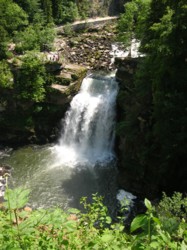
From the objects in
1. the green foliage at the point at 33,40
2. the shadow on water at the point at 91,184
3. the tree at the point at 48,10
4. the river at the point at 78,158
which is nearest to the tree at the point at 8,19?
the green foliage at the point at 33,40

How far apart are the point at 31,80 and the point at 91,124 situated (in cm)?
619

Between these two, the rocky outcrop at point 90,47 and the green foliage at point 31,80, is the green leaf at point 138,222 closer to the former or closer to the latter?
the green foliage at point 31,80

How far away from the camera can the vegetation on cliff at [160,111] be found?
14.9 meters

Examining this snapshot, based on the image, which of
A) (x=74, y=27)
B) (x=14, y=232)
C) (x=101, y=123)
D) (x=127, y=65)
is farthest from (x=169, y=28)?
(x=74, y=27)

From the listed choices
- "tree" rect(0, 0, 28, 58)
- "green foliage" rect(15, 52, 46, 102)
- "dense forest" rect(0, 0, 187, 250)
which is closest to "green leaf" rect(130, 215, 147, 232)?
"dense forest" rect(0, 0, 187, 250)

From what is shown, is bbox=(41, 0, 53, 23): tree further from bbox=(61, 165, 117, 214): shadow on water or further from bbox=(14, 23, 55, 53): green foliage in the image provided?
bbox=(61, 165, 117, 214): shadow on water

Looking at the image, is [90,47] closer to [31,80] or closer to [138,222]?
[31,80]

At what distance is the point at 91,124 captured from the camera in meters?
25.2

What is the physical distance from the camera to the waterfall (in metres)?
24.5

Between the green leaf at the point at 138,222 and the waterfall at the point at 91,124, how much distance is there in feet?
71.0

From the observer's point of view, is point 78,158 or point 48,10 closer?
point 78,158

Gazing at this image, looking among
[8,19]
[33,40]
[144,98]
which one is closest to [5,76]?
[33,40]

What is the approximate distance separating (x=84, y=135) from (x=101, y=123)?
179cm

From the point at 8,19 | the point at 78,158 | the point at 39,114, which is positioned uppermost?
the point at 8,19
